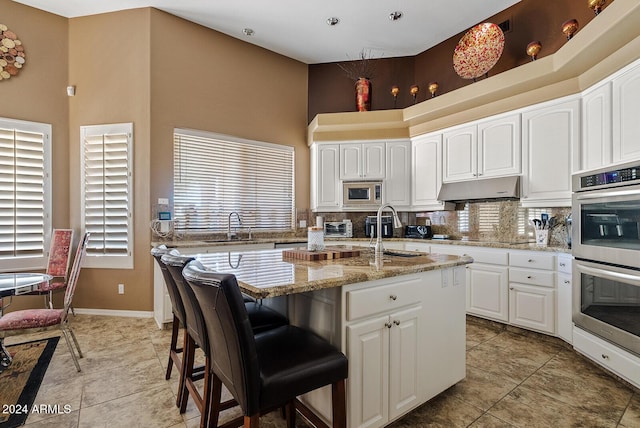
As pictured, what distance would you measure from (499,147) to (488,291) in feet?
5.20

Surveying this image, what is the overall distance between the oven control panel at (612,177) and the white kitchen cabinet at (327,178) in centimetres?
287

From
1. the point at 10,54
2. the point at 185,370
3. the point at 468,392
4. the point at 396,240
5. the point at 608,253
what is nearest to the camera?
the point at 185,370

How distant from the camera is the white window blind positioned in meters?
3.99

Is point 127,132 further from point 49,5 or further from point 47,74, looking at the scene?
point 49,5

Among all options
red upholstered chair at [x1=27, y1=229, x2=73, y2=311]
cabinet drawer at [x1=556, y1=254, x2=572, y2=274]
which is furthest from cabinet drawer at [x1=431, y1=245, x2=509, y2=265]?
red upholstered chair at [x1=27, y1=229, x2=73, y2=311]

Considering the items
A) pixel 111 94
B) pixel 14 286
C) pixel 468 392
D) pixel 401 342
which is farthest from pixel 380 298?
pixel 111 94

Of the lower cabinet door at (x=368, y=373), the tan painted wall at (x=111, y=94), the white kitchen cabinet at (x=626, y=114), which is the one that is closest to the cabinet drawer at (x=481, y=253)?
the white kitchen cabinet at (x=626, y=114)

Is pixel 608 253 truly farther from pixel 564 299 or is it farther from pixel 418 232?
pixel 418 232

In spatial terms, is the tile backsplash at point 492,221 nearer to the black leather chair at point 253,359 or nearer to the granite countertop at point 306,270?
the granite countertop at point 306,270

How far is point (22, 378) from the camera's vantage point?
2.26 metres

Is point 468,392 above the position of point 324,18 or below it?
below

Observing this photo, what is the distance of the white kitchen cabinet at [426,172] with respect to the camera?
420 cm

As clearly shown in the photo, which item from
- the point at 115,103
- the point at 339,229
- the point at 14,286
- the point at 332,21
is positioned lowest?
the point at 14,286

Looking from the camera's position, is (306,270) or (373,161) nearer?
(306,270)
